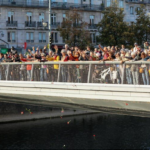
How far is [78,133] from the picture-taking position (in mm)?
29422

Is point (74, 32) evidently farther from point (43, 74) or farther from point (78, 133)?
point (43, 74)

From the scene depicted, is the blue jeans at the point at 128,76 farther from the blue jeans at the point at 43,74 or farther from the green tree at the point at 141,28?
the green tree at the point at 141,28

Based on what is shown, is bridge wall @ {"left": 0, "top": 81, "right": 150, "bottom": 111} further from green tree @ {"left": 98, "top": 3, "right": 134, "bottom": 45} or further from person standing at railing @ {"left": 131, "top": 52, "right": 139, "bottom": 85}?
green tree @ {"left": 98, "top": 3, "right": 134, "bottom": 45}

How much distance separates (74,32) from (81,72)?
105 feet

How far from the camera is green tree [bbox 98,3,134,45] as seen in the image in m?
45.9

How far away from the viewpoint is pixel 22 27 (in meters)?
54.2

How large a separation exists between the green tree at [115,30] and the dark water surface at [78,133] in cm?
1342

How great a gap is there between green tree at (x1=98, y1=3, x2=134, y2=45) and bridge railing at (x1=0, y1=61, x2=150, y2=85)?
2756 centimetres

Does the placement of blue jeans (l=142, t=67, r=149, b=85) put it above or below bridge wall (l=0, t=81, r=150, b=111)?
above

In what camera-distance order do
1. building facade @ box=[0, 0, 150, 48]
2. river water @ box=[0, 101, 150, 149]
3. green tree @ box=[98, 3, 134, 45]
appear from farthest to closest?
1. building facade @ box=[0, 0, 150, 48]
2. green tree @ box=[98, 3, 134, 45]
3. river water @ box=[0, 101, 150, 149]

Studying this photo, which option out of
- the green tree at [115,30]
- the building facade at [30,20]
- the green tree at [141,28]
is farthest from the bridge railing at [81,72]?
the building facade at [30,20]

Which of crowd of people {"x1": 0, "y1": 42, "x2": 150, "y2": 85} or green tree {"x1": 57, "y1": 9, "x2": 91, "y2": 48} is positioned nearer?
crowd of people {"x1": 0, "y1": 42, "x2": 150, "y2": 85}

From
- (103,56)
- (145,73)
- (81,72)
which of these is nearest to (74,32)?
(103,56)

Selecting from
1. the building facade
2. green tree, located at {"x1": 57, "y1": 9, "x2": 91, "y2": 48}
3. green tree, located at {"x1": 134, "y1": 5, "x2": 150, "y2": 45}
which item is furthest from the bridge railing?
the building facade
